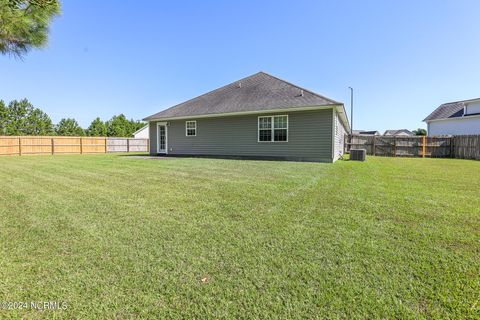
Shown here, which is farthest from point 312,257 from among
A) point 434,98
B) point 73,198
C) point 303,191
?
point 434,98

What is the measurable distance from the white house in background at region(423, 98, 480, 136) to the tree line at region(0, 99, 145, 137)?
3697 cm

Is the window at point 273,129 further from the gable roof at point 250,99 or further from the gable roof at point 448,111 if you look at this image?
the gable roof at point 448,111

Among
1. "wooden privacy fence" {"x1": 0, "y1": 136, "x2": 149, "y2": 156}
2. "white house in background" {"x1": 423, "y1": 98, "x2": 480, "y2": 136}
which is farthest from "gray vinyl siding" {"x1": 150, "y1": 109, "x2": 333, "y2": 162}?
"white house in background" {"x1": 423, "y1": 98, "x2": 480, "y2": 136}

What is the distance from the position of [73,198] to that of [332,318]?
4.45 meters

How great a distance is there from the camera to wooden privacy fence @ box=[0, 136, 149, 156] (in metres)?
17.4

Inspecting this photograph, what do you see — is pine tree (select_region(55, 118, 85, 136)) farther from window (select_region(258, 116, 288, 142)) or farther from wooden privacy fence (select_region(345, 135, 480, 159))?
wooden privacy fence (select_region(345, 135, 480, 159))

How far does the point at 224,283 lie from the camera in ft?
5.73

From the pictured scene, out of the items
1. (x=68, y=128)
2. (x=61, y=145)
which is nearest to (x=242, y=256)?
(x=61, y=145)

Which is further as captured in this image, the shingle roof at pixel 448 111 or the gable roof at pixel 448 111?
the shingle roof at pixel 448 111

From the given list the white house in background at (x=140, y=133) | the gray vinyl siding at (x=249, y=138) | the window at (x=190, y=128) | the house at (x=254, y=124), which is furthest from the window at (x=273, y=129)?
the white house in background at (x=140, y=133)

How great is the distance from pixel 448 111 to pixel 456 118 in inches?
77.1

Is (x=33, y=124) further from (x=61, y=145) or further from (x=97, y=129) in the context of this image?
(x=61, y=145)

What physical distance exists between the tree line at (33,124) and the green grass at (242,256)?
28.3m

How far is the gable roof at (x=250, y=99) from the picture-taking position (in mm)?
10930
